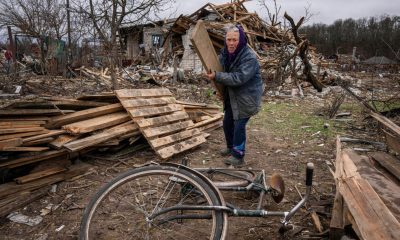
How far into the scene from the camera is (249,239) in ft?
9.37

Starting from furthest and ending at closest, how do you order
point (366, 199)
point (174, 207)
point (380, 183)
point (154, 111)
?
point (154, 111), point (380, 183), point (174, 207), point (366, 199)

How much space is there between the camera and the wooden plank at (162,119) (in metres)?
4.51

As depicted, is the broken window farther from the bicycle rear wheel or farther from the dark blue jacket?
the bicycle rear wheel

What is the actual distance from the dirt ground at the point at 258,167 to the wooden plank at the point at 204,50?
1.43m

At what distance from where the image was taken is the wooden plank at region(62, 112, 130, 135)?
399 cm

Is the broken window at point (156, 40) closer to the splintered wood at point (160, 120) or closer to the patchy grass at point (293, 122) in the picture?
the patchy grass at point (293, 122)

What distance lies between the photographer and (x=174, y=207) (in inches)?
95.1

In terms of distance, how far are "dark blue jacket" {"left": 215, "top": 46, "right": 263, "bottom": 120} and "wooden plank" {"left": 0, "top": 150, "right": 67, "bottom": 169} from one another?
217cm

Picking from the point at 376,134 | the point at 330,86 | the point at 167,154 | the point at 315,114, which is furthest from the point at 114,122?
the point at 330,86

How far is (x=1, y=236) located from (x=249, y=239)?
227 centimetres

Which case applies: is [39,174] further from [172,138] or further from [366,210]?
[366,210]

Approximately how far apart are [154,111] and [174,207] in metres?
2.64

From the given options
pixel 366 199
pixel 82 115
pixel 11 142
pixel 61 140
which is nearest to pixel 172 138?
pixel 82 115

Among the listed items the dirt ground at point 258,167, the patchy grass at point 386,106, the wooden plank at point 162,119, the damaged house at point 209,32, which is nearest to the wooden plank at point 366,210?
the dirt ground at point 258,167
